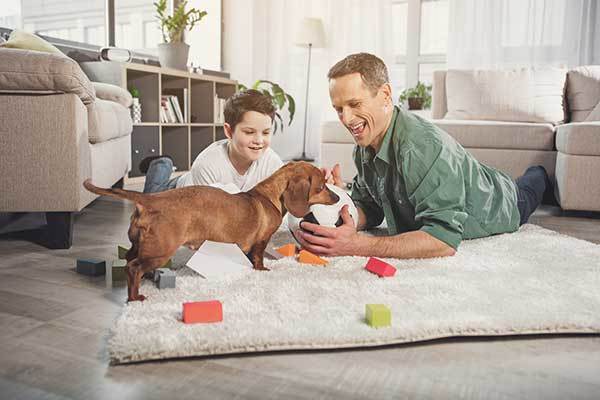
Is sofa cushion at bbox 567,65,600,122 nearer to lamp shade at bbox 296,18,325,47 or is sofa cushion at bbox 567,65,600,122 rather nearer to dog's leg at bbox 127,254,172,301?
lamp shade at bbox 296,18,325,47

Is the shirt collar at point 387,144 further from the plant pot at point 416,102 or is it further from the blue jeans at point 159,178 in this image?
the plant pot at point 416,102

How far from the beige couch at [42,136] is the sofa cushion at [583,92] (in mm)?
3491

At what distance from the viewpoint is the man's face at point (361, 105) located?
1.79 metres

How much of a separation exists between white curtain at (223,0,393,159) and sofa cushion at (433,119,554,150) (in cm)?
284

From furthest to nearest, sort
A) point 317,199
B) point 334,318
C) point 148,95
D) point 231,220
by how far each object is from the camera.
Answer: point 148,95, point 317,199, point 231,220, point 334,318

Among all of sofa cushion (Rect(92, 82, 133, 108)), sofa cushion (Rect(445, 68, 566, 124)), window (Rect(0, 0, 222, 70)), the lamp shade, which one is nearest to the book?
window (Rect(0, 0, 222, 70))

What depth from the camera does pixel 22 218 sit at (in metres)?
2.54

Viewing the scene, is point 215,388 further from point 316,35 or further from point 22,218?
point 316,35

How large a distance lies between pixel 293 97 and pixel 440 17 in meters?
1.91

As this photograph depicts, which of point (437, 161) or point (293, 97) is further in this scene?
point (293, 97)

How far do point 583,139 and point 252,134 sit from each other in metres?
1.84

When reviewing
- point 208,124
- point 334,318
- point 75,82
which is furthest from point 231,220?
point 208,124

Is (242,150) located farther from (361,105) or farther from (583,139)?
(583,139)

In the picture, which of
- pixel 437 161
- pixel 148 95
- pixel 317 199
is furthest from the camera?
pixel 148 95
